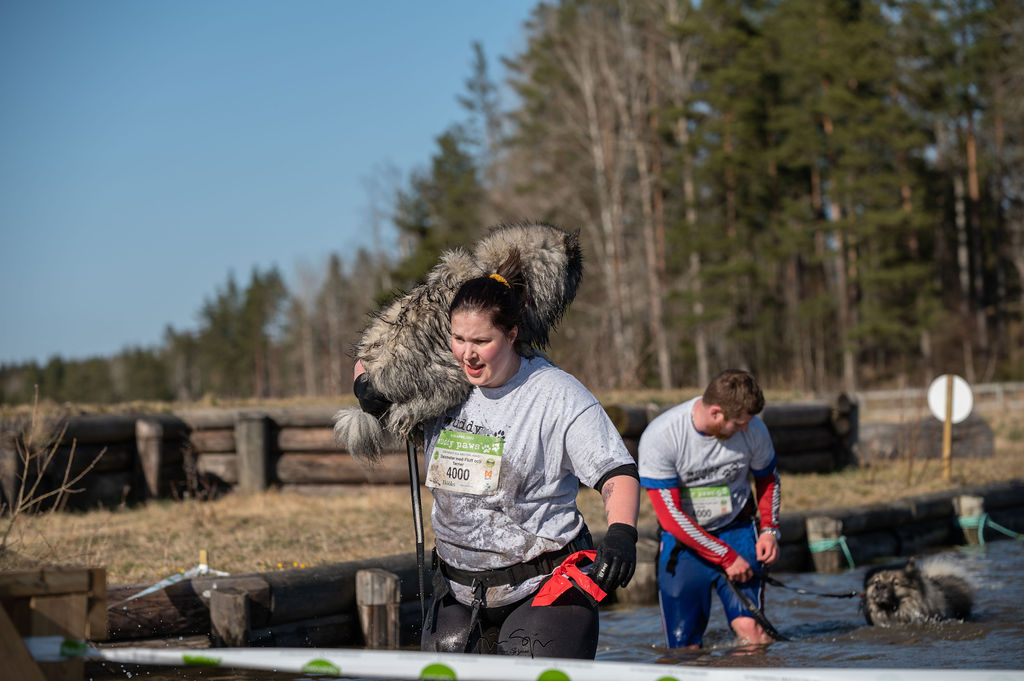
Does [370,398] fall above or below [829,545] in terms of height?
above

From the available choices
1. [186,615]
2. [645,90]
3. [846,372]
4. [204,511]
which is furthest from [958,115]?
[186,615]

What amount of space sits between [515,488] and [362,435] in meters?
0.67

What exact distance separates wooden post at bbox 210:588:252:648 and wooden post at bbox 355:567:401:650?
82 cm

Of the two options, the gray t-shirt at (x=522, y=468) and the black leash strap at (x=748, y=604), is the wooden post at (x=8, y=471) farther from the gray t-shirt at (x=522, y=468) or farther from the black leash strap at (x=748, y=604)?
the gray t-shirt at (x=522, y=468)

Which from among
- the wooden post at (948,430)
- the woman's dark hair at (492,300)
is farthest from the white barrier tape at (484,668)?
the wooden post at (948,430)

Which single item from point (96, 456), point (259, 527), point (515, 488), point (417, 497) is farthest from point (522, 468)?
point (96, 456)

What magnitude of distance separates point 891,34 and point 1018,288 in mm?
13154

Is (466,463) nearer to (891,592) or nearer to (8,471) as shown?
(891,592)

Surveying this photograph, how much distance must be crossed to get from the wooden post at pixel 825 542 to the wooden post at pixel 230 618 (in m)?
5.38

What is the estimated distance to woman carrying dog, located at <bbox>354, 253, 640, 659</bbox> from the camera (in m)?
3.21

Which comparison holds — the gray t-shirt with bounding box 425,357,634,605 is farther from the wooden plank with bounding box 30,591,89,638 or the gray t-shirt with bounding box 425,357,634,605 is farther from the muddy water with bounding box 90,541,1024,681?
the muddy water with bounding box 90,541,1024,681

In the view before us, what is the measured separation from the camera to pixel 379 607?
6242 mm

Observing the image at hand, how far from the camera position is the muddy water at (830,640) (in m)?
5.77

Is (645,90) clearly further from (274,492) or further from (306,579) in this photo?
(306,579)
